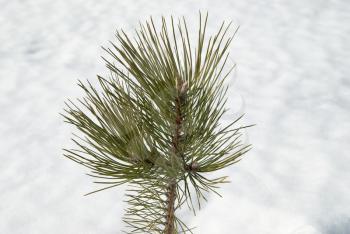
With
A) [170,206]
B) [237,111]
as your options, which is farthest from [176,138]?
[237,111]

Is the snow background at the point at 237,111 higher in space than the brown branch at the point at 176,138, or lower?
higher

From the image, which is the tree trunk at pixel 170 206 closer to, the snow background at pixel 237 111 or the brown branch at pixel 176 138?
the brown branch at pixel 176 138

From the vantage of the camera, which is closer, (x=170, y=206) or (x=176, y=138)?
(x=176, y=138)

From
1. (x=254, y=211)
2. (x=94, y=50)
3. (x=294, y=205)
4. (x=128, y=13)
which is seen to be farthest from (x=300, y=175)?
(x=128, y=13)

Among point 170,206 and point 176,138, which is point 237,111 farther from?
point 176,138

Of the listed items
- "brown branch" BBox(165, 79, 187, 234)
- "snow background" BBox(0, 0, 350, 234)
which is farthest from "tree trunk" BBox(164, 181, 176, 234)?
"snow background" BBox(0, 0, 350, 234)

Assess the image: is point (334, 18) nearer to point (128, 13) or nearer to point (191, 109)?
point (128, 13)

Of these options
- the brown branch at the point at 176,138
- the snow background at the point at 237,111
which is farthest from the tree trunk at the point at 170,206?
the snow background at the point at 237,111

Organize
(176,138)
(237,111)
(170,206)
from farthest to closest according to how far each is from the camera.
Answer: (237,111)
(170,206)
(176,138)
